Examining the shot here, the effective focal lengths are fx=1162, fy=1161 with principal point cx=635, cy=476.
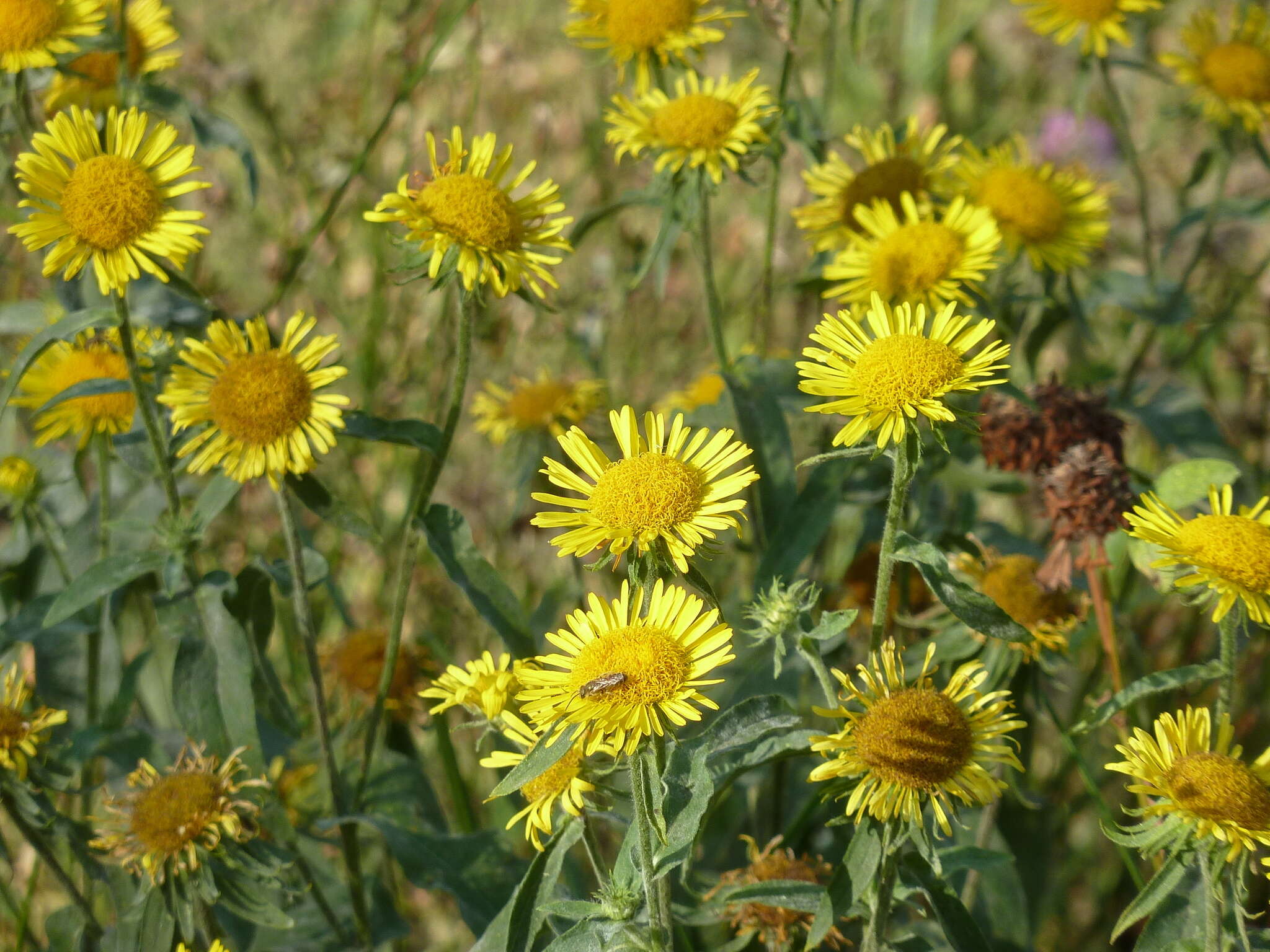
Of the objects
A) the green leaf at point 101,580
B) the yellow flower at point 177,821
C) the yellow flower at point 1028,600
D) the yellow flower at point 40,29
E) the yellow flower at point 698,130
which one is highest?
the yellow flower at point 40,29

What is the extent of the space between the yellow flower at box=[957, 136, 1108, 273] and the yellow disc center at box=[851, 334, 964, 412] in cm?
97

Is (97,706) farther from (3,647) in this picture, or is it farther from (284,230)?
(284,230)

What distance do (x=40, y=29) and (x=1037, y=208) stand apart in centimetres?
181

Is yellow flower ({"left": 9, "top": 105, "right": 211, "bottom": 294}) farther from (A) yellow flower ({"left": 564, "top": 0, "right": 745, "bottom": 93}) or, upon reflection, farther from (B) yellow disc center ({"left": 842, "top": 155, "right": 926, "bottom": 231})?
(B) yellow disc center ({"left": 842, "top": 155, "right": 926, "bottom": 231})

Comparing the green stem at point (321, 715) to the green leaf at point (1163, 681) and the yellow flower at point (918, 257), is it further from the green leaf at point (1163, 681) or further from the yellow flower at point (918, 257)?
the green leaf at point (1163, 681)

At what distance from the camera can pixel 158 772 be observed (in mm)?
1831

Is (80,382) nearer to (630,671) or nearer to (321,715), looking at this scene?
(321,715)

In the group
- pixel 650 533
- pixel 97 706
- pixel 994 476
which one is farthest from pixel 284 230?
pixel 650 533

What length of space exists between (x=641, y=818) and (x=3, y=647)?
127 centimetres

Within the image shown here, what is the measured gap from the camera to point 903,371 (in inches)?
52.7

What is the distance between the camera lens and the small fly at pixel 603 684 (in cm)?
118

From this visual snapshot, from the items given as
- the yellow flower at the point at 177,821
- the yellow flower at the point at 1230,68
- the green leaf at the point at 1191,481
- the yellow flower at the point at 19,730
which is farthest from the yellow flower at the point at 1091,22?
the yellow flower at the point at 19,730

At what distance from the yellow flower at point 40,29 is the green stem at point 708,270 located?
3.44 ft

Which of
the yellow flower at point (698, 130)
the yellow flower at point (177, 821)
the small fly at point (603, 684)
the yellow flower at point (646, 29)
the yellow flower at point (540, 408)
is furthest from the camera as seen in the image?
the yellow flower at point (540, 408)
